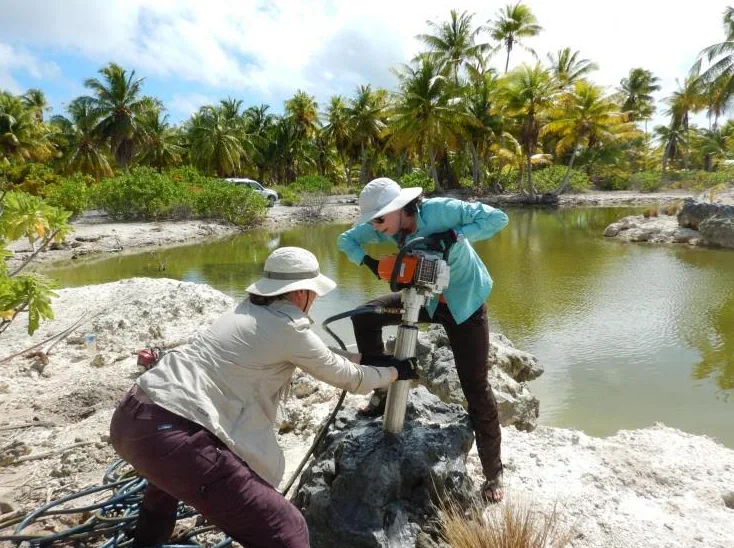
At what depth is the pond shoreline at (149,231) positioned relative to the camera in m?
15.6

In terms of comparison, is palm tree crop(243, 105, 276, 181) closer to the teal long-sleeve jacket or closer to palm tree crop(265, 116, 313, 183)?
palm tree crop(265, 116, 313, 183)

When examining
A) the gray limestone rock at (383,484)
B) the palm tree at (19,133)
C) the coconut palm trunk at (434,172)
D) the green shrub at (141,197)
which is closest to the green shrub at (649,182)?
the coconut palm trunk at (434,172)

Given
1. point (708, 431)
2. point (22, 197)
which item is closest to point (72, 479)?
point (22, 197)

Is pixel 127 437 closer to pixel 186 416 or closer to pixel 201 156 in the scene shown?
pixel 186 416

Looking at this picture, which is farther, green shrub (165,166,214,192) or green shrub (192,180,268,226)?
green shrub (165,166,214,192)

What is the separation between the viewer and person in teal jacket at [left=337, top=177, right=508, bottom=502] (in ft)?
8.36

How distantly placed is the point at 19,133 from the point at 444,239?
123 ft

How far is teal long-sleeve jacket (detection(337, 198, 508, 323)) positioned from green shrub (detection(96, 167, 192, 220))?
1990 cm

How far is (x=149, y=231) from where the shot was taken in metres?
18.8

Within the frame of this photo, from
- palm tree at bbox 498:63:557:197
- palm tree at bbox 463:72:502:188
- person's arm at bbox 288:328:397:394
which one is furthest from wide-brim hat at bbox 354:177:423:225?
palm tree at bbox 463:72:502:188

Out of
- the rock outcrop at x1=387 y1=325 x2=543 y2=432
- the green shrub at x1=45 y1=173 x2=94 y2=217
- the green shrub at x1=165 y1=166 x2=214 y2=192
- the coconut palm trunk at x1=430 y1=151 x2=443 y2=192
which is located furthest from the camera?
the coconut palm trunk at x1=430 y1=151 x2=443 y2=192

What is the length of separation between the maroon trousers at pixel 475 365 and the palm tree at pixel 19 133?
1377 inches

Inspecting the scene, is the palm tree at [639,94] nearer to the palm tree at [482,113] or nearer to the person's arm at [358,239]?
the palm tree at [482,113]

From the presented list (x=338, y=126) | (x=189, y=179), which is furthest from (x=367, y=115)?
(x=189, y=179)
